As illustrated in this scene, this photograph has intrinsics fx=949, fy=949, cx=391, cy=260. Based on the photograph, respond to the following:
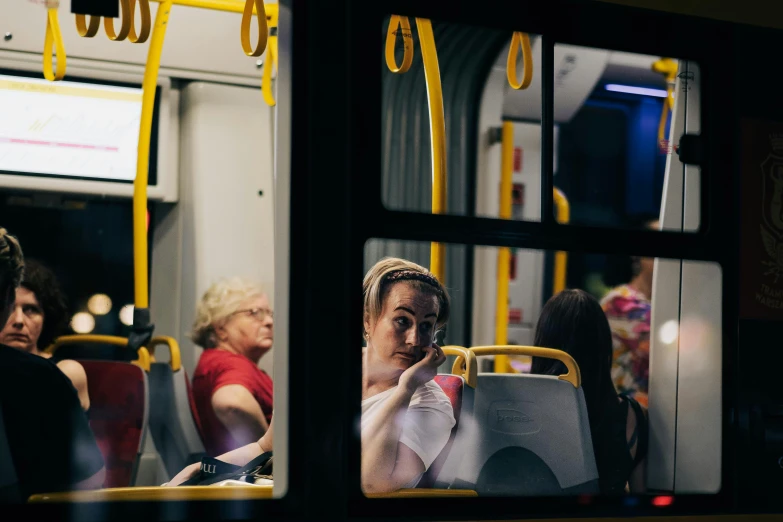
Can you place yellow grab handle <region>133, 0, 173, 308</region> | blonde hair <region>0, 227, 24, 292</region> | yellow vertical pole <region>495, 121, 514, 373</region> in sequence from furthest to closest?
yellow vertical pole <region>495, 121, 514, 373</region> < yellow grab handle <region>133, 0, 173, 308</region> < blonde hair <region>0, 227, 24, 292</region>

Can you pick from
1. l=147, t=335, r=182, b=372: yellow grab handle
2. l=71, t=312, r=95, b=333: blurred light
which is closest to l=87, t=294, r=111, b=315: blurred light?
l=71, t=312, r=95, b=333: blurred light

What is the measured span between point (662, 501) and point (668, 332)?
21.5 inches

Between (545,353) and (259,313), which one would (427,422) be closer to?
(545,353)

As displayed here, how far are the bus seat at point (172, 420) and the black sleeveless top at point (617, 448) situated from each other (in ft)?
6.16

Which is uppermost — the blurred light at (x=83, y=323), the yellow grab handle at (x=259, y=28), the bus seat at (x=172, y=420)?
the yellow grab handle at (x=259, y=28)

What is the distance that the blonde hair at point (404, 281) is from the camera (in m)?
2.07

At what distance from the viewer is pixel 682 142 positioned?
195 centimetres

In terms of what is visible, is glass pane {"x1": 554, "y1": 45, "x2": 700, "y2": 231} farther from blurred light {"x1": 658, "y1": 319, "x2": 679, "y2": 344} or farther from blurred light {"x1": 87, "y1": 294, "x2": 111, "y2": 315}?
blurred light {"x1": 658, "y1": 319, "x2": 679, "y2": 344}

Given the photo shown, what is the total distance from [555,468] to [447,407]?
0.27 metres

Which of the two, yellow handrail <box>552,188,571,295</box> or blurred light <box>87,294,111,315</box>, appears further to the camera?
yellow handrail <box>552,188,571,295</box>

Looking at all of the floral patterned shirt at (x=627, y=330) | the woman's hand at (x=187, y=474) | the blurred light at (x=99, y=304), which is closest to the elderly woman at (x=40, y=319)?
the blurred light at (x=99, y=304)

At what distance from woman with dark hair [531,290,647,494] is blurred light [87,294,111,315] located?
1.99 m

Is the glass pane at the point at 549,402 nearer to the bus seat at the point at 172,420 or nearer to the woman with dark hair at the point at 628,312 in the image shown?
the woman with dark hair at the point at 628,312

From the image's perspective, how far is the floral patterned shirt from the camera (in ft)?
12.9
